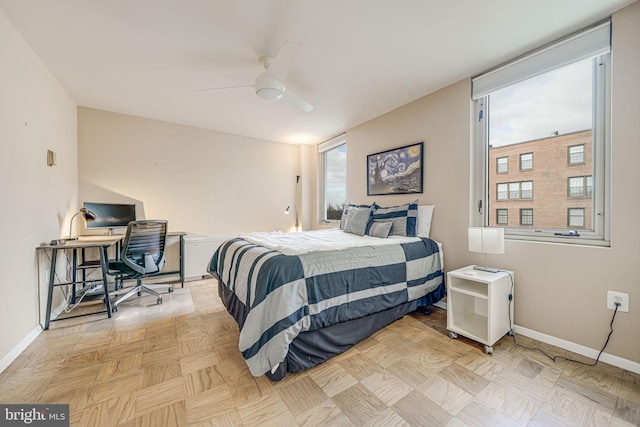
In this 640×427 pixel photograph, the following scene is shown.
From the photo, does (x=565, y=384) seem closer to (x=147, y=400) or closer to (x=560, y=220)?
(x=560, y=220)

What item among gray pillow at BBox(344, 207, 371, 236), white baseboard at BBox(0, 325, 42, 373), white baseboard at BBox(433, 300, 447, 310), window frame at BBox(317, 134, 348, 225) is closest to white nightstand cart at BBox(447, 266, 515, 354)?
white baseboard at BBox(433, 300, 447, 310)

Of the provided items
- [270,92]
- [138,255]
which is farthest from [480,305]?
[138,255]

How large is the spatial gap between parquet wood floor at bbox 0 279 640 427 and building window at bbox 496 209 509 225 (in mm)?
1023

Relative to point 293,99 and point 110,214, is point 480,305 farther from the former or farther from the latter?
point 110,214

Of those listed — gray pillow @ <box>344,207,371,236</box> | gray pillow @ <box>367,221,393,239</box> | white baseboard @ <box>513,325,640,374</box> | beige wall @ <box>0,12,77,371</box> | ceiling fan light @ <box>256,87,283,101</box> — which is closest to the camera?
white baseboard @ <box>513,325,640,374</box>

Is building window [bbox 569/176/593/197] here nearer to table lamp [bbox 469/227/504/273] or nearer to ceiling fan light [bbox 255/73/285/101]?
table lamp [bbox 469/227/504/273]

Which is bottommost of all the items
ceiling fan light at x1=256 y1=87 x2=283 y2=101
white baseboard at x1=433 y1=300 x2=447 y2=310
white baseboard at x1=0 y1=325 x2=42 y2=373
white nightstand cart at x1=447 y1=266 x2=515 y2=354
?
white baseboard at x1=433 y1=300 x2=447 y2=310

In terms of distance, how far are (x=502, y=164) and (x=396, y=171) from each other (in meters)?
1.21

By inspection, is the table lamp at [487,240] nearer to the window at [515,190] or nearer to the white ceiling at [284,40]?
the window at [515,190]

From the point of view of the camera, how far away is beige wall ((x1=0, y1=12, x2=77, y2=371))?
175 cm

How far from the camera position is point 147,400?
141cm

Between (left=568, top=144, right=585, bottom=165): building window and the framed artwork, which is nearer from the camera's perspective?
(left=568, top=144, right=585, bottom=165): building window

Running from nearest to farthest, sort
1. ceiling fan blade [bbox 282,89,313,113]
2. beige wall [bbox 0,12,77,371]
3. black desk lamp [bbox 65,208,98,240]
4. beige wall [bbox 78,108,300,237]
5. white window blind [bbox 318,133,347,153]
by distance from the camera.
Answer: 1. beige wall [bbox 0,12,77,371]
2. ceiling fan blade [bbox 282,89,313,113]
3. black desk lamp [bbox 65,208,98,240]
4. beige wall [bbox 78,108,300,237]
5. white window blind [bbox 318,133,347,153]

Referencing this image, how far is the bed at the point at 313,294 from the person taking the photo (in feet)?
5.07
